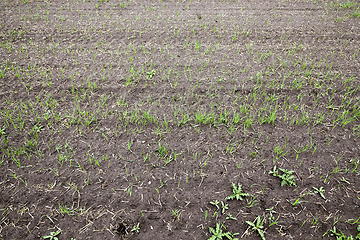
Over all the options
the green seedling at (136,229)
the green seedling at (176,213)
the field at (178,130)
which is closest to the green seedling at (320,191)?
the field at (178,130)

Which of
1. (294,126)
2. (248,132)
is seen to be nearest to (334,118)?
(294,126)

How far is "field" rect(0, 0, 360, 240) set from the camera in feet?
6.47

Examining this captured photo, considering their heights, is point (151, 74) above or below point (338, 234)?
above

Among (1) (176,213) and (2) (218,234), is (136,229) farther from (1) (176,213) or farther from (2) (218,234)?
(2) (218,234)

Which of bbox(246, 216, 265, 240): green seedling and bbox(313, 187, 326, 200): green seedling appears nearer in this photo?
bbox(246, 216, 265, 240): green seedling

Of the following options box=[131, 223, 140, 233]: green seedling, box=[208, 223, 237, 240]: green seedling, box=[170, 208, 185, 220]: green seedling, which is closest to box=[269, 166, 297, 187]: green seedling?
box=[208, 223, 237, 240]: green seedling

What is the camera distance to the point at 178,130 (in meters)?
2.73

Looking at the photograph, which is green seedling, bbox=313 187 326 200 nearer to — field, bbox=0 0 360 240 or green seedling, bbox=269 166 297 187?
field, bbox=0 0 360 240

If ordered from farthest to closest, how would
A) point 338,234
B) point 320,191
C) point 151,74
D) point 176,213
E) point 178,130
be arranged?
point 151,74, point 178,130, point 320,191, point 176,213, point 338,234

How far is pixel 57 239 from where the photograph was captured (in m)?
1.82

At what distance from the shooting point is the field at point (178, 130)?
1.97m

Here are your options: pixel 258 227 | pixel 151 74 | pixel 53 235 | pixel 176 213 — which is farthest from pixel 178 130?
pixel 53 235

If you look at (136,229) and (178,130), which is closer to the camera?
(136,229)

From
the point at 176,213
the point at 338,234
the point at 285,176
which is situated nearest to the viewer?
the point at 338,234
